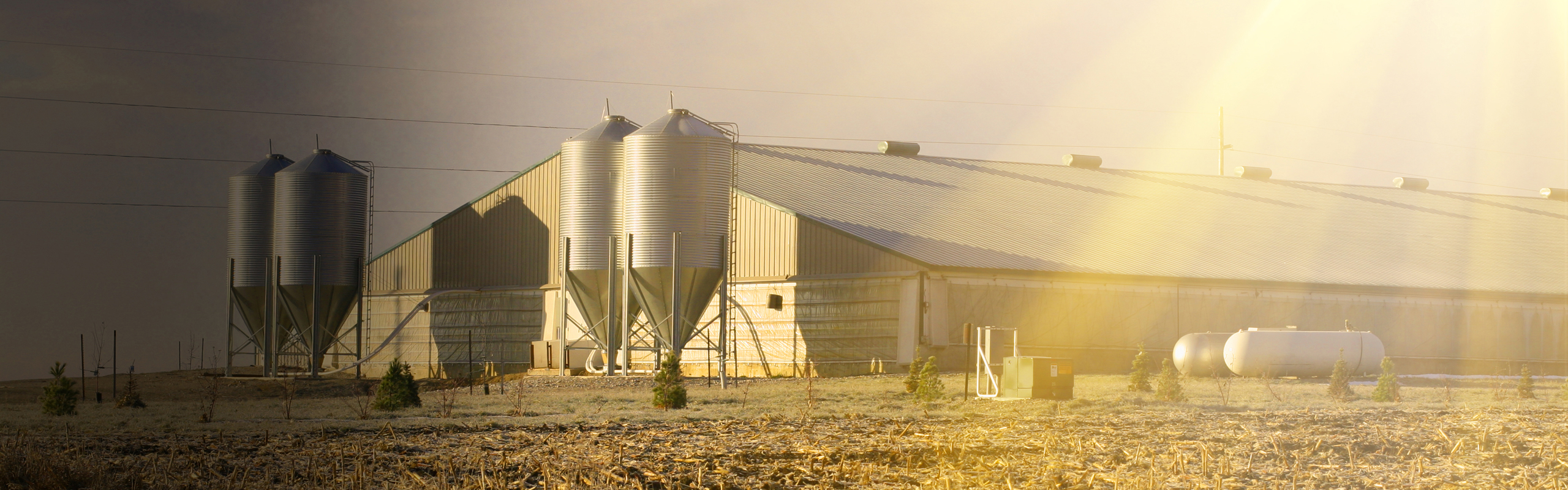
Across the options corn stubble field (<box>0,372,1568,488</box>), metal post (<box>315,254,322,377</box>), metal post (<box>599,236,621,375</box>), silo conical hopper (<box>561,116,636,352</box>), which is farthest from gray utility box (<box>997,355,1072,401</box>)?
metal post (<box>315,254,322,377</box>)

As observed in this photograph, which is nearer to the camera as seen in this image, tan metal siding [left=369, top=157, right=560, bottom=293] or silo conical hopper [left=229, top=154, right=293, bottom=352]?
silo conical hopper [left=229, top=154, right=293, bottom=352]

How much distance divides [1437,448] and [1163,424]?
Answer: 4.29 m

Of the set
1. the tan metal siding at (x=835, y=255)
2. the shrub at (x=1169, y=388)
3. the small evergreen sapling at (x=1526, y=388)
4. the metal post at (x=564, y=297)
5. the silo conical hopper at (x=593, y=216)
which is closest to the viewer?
the shrub at (x=1169, y=388)

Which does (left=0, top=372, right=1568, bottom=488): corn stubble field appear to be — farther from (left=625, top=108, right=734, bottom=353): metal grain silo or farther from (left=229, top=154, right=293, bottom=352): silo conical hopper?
(left=229, top=154, right=293, bottom=352): silo conical hopper

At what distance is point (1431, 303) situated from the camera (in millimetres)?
45656

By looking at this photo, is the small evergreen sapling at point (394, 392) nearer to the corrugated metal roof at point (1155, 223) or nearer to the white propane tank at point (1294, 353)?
the corrugated metal roof at point (1155, 223)

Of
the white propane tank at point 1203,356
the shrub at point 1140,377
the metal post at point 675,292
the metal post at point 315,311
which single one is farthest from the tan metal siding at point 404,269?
the shrub at point 1140,377

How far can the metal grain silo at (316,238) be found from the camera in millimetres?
45188

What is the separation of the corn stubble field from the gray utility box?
504mm

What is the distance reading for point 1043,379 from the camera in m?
26.7

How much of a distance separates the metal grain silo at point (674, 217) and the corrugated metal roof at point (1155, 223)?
433 cm

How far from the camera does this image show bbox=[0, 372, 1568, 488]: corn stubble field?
14.5 m

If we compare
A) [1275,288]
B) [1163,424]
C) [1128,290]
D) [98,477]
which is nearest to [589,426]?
[98,477]

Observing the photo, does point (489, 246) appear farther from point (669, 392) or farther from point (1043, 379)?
point (1043, 379)
